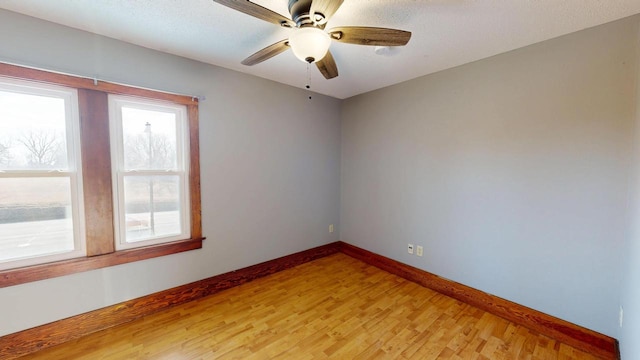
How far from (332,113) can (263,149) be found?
1.29 m

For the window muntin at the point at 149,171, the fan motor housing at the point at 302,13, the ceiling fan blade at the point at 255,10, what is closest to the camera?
the ceiling fan blade at the point at 255,10

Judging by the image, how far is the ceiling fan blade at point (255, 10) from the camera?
1.19 metres

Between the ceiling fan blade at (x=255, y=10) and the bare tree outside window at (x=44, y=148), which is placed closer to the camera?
the ceiling fan blade at (x=255, y=10)

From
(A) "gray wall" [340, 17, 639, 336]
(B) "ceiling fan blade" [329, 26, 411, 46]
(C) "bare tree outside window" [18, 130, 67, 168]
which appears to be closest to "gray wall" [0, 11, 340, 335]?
(C) "bare tree outside window" [18, 130, 67, 168]

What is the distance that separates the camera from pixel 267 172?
2.93 metres

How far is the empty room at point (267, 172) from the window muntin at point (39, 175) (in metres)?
0.01

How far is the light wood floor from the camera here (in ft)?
5.68

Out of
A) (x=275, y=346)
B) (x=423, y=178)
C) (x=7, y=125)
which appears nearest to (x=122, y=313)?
(x=275, y=346)

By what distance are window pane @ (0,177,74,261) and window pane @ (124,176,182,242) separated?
374mm

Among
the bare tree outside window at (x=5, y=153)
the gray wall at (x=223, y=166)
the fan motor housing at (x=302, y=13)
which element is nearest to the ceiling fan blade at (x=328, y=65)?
the fan motor housing at (x=302, y=13)

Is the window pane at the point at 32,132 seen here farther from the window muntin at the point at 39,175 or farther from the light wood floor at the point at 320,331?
the light wood floor at the point at 320,331

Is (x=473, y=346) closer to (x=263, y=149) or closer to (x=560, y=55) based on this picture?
(x=560, y=55)

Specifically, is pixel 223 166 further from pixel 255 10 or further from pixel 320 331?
pixel 320 331

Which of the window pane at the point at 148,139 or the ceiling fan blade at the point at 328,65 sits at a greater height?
the ceiling fan blade at the point at 328,65
